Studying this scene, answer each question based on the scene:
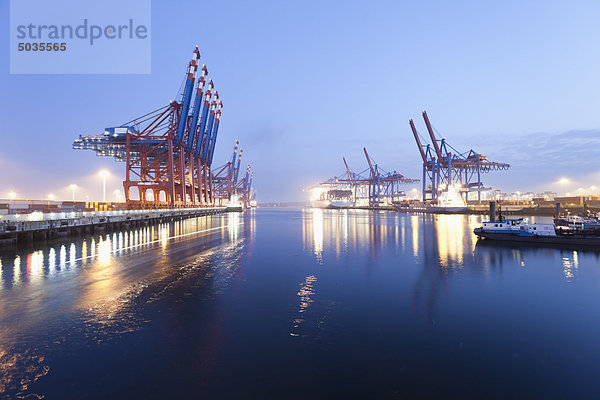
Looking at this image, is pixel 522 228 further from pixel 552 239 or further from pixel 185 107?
pixel 185 107

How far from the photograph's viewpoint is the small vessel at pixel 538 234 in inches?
965

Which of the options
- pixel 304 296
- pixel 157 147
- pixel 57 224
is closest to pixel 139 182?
pixel 157 147

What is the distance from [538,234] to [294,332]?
1033 inches

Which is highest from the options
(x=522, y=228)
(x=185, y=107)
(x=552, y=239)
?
(x=185, y=107)

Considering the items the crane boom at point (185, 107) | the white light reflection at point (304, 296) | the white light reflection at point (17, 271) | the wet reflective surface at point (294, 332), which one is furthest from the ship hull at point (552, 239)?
the crane boom at point (185, 107)

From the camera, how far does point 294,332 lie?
7.62m

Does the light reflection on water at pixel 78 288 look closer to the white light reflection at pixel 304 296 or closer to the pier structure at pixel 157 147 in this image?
the white light reflection at pixel 304 296

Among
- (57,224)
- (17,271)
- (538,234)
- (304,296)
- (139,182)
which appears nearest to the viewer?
(304,296)

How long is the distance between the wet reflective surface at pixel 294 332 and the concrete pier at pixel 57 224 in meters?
8.86

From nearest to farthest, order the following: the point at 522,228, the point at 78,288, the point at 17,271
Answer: the point at 78,288 → the point at 17,271 → the point at 522,228

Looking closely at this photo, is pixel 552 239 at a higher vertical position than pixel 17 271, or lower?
lower

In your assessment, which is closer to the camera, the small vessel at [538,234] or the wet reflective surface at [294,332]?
the wet reflective surface at [294,332]

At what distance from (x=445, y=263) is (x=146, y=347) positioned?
15.2 m

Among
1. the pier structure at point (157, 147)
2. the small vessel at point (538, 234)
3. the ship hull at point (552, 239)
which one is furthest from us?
the pier structure at point (157, 147)
